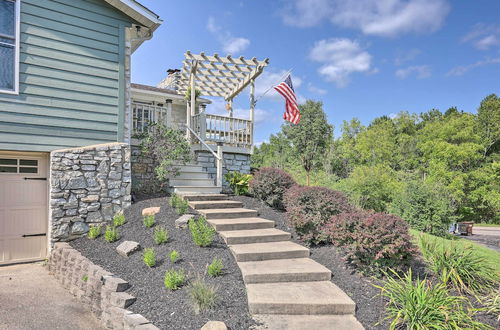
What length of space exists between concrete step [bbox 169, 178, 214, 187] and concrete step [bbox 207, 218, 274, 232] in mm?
2408

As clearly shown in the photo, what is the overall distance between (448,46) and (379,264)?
12590 millimetres

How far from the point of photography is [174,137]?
7570 mm

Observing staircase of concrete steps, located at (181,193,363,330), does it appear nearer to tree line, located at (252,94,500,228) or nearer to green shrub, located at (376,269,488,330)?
green shrub, located at (376,269,488,330)

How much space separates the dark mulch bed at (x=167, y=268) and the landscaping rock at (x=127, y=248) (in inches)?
3.0

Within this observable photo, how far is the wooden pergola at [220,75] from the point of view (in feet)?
28.5

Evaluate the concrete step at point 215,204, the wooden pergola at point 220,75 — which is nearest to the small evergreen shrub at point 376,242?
the concrete step at point 215,204

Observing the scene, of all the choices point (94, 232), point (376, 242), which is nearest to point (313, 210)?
point (376, 242)

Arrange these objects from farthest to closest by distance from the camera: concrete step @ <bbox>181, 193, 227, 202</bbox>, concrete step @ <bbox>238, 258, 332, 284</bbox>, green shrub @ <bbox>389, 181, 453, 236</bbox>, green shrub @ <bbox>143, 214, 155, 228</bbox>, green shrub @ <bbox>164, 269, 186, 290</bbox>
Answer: green shrub @ <bbox>389, 181, 453, 236</bbox>, concrete step @ <bbox>181, 193, 227, 202</bbox>, green shrub @ <bbox>143, 214, 155, 228</bbox>, concrete step @ <bbox>238, 258, 332, 284</bbox>, green shrub @ <bbox>164, 269, 186, 290</bbox>

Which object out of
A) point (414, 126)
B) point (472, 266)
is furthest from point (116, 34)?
point (414, 126)

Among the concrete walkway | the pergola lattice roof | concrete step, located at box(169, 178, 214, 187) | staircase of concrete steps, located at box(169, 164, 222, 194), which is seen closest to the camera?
the concrete walkway

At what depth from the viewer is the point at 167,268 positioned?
3.98m

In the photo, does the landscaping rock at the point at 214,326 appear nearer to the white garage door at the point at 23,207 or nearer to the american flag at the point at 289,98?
the white garage door at the point at 23,207

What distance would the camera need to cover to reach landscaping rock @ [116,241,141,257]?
4.55 m

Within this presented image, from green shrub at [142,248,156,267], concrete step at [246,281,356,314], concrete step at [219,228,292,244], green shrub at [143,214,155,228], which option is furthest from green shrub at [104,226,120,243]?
concrete step at [246,281,356,314]
